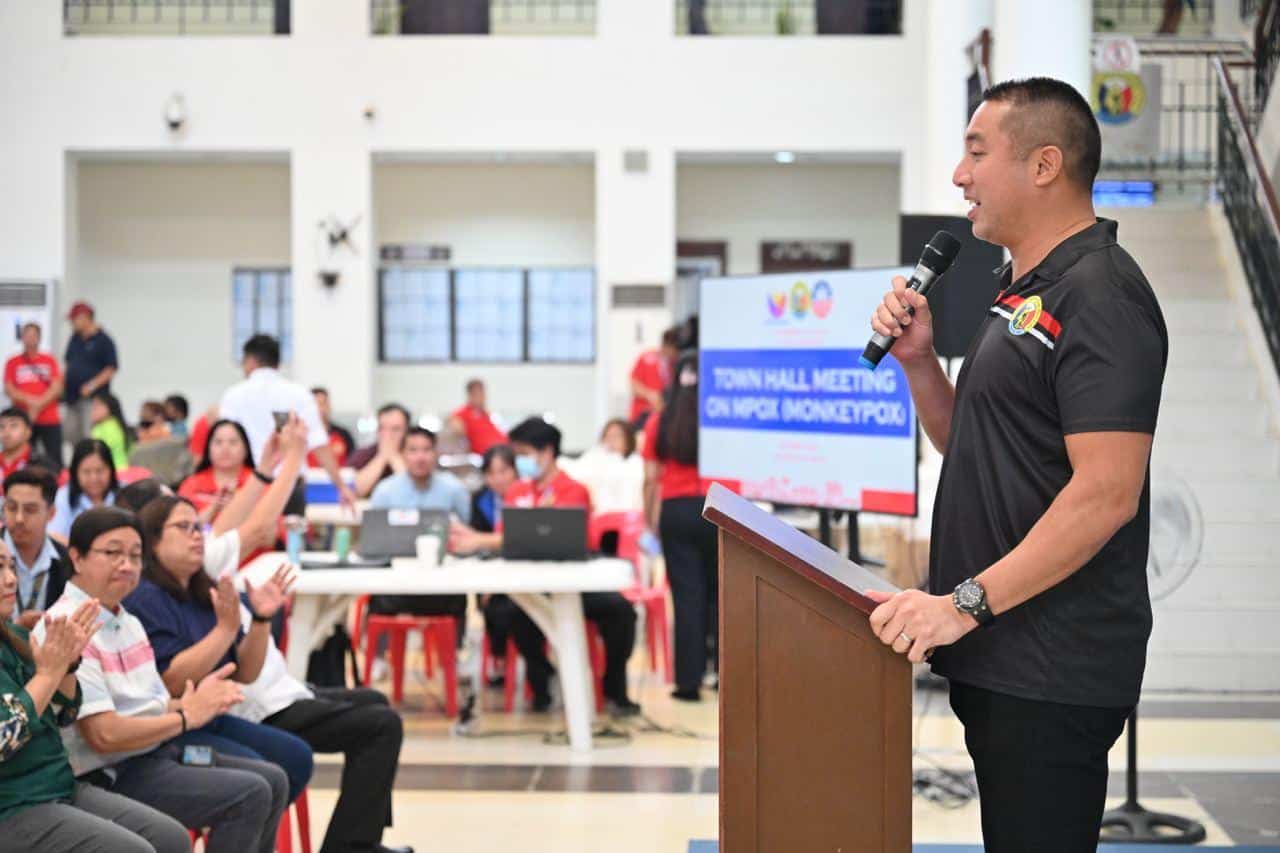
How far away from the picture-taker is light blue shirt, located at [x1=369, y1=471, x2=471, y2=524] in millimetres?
8133

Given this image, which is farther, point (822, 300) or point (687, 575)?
point (687, 575)

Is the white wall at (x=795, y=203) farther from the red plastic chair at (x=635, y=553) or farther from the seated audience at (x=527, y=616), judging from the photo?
the seated audience at (x=527, y=616)

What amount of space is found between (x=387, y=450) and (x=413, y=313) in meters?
7.59

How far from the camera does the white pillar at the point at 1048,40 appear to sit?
28.2 ft

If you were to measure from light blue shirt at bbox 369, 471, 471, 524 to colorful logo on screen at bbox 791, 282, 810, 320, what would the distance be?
7.24 ft

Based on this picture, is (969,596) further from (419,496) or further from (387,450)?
(387,450)

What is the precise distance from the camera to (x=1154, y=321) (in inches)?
89.3

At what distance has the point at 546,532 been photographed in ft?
23.2

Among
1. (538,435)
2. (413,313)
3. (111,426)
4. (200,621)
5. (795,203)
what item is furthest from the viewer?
(795,203)

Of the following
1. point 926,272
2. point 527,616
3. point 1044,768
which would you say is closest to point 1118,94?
point 527,616

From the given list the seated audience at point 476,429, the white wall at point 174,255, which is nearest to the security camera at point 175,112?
the white wall at point 174,255

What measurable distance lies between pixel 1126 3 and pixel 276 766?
13968 mm

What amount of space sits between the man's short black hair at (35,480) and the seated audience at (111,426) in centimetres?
757

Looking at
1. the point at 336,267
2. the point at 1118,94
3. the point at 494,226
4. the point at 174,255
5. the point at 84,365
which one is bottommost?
the point at 84,365
